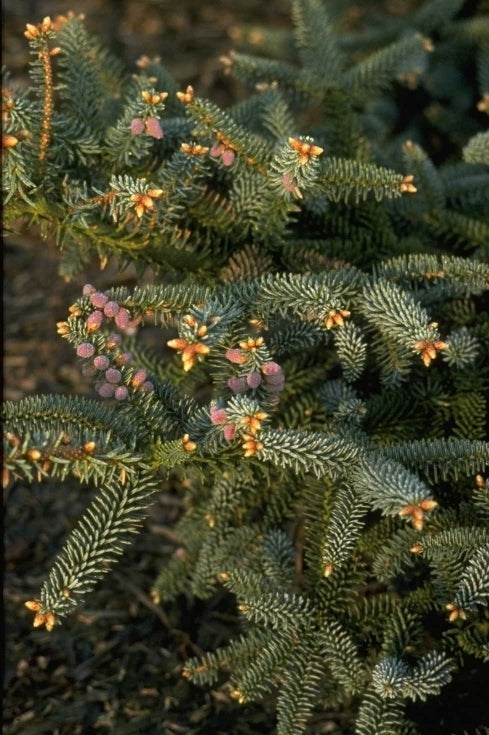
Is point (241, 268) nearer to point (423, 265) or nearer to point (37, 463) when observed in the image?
point (423, 265)

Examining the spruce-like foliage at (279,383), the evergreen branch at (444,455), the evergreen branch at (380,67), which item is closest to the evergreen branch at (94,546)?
the spruce-like foliage at (279,383)

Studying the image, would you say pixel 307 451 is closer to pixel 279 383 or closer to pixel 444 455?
pixel 279 383

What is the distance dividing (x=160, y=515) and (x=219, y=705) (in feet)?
2.27

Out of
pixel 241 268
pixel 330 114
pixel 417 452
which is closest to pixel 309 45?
pixel 330 114

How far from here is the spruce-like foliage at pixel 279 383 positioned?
1.45m

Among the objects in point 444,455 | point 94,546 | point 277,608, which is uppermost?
point 444,455

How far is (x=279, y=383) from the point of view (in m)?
1.50

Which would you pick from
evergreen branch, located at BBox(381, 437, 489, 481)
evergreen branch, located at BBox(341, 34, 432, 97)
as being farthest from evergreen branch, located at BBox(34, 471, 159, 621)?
evergreen branch, located at BBox(341, 34, 432, 97)

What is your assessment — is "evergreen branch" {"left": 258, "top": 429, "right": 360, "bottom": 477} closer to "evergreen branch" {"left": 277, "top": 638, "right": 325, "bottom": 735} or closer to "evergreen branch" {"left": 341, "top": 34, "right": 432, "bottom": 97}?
"evergreen branch" {"left": 277, "top": 638, "right": 325, "bottom": 735}

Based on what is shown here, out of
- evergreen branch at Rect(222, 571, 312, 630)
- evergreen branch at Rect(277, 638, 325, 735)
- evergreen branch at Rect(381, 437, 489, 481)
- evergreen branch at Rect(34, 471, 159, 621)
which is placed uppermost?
evergreen branch at Rect(381, 437, 489, 481)

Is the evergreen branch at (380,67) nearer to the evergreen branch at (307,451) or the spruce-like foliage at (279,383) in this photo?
the spruce-like foliage at (279,383)

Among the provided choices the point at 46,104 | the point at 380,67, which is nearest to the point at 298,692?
the point at 46,104

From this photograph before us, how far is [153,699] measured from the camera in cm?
201

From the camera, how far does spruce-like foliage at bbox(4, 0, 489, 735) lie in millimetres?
1445
